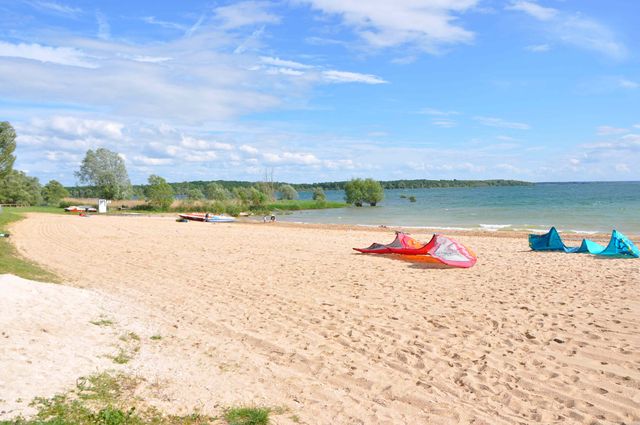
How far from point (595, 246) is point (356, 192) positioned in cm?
5319

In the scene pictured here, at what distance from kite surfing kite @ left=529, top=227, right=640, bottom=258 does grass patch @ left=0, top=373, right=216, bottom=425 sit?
15.2 m

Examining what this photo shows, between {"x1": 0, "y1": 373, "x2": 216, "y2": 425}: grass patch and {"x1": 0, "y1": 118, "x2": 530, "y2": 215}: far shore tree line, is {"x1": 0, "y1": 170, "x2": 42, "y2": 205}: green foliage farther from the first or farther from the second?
{"x1": 0, "y1": 373, "x2": 216, "y2": 425}: grass patch

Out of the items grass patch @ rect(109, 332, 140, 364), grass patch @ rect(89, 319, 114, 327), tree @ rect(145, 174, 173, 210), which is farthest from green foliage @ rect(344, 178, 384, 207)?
grass patch @ rect(109, 332, 140, 364)

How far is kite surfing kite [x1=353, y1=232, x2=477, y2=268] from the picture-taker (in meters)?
13.3

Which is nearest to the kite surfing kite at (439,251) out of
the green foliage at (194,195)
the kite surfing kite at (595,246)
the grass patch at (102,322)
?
the kite surfing kite at (595,246)

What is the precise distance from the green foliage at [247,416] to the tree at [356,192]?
213 feet

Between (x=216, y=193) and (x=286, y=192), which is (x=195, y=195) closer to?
(x=216, y=193)

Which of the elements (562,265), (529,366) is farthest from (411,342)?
(562,265)

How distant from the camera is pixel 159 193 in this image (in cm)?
5209

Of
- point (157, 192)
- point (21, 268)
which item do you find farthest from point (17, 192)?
point (21, 268)

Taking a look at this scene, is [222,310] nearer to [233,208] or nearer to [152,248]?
[152,248]

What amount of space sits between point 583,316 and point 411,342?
131 inches

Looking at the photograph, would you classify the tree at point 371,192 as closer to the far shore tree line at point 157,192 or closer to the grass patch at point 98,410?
the far shore tree line at point 157,192

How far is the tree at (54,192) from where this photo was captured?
64.6m
